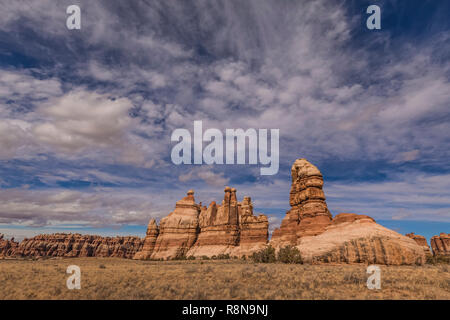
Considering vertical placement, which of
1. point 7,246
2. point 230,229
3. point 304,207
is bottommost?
point 7,246

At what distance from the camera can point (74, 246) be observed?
143250 mm

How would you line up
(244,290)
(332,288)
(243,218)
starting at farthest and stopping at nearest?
1. (243,218)
2. (332,288)
3. (244,290)

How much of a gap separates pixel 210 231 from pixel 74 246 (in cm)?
11477

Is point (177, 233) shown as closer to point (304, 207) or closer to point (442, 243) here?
point (304, 207)

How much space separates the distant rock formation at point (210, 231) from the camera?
7038 centimetres

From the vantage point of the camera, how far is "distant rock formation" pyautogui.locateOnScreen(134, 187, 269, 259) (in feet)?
231

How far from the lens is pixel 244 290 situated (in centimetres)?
1095

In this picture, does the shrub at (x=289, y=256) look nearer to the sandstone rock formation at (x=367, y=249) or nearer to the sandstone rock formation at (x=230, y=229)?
the sandstone rock formation at (x=367, y=249)

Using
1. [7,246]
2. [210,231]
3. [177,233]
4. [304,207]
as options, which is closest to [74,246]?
[7,246]

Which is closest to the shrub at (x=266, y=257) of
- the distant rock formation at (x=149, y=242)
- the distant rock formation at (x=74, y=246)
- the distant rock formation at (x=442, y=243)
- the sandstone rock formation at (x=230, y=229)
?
the sandstone rock formation at (x=230, y=229)

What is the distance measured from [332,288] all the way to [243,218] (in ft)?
210

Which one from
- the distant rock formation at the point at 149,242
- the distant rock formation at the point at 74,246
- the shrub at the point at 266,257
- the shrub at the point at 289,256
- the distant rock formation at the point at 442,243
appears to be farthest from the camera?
the distant rock formation at the point at 74,246
